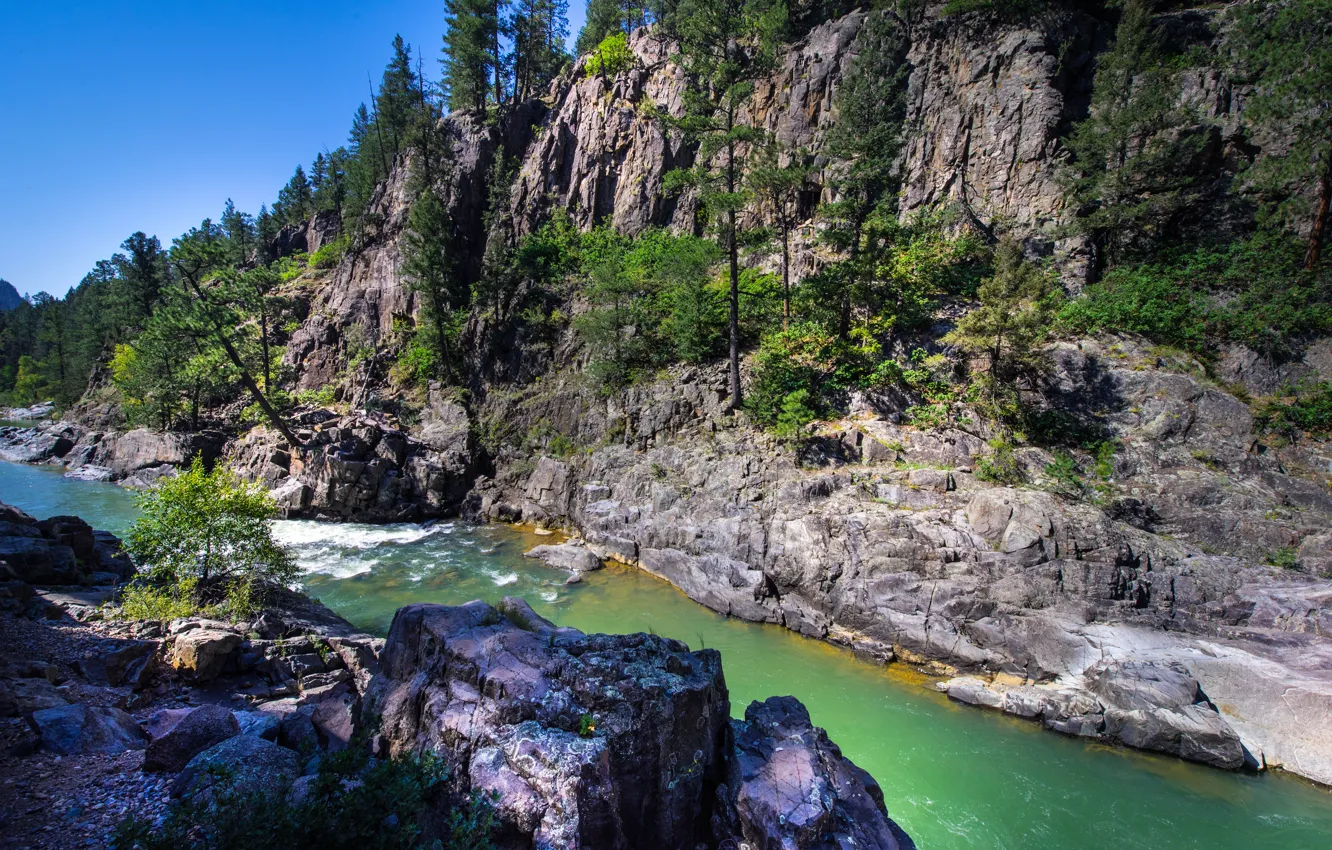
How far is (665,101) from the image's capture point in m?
35.8

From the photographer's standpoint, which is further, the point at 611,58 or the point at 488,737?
the point at 611,58

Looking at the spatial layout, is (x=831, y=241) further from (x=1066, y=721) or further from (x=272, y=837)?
(x=272, y=837)

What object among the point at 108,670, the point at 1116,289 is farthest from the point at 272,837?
the point at 1116,289

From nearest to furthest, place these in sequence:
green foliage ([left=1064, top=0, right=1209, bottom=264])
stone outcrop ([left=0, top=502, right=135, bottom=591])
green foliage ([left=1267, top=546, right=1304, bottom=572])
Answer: stone outcrop ([left=0, top=502, right=135, bottom=591])
green foliage ([left=1267, top=546, right=1304, bottom=572])
green foliage ([left=1064, top=0, right=1209, bottom=264])

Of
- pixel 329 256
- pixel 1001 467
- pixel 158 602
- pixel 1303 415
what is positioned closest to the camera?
pixel 158 602

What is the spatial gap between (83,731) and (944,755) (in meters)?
13.9

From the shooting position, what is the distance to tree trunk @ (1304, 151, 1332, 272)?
1598 centimetres

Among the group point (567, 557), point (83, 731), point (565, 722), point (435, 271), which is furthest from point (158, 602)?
point (435, 271)

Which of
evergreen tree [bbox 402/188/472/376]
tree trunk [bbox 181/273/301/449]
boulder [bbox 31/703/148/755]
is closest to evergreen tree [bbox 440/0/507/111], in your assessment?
evergreen tree [bbox 402/188/472/376]

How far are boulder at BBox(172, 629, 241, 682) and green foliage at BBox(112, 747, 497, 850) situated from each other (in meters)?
5.06

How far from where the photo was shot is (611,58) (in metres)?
38.0

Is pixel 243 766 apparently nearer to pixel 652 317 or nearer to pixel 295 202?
pixel 652 317

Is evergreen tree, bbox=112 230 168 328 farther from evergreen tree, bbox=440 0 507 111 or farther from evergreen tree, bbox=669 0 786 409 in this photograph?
evergreen tree, bbox=669 0 786 409

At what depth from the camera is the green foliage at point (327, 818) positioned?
140 inches
